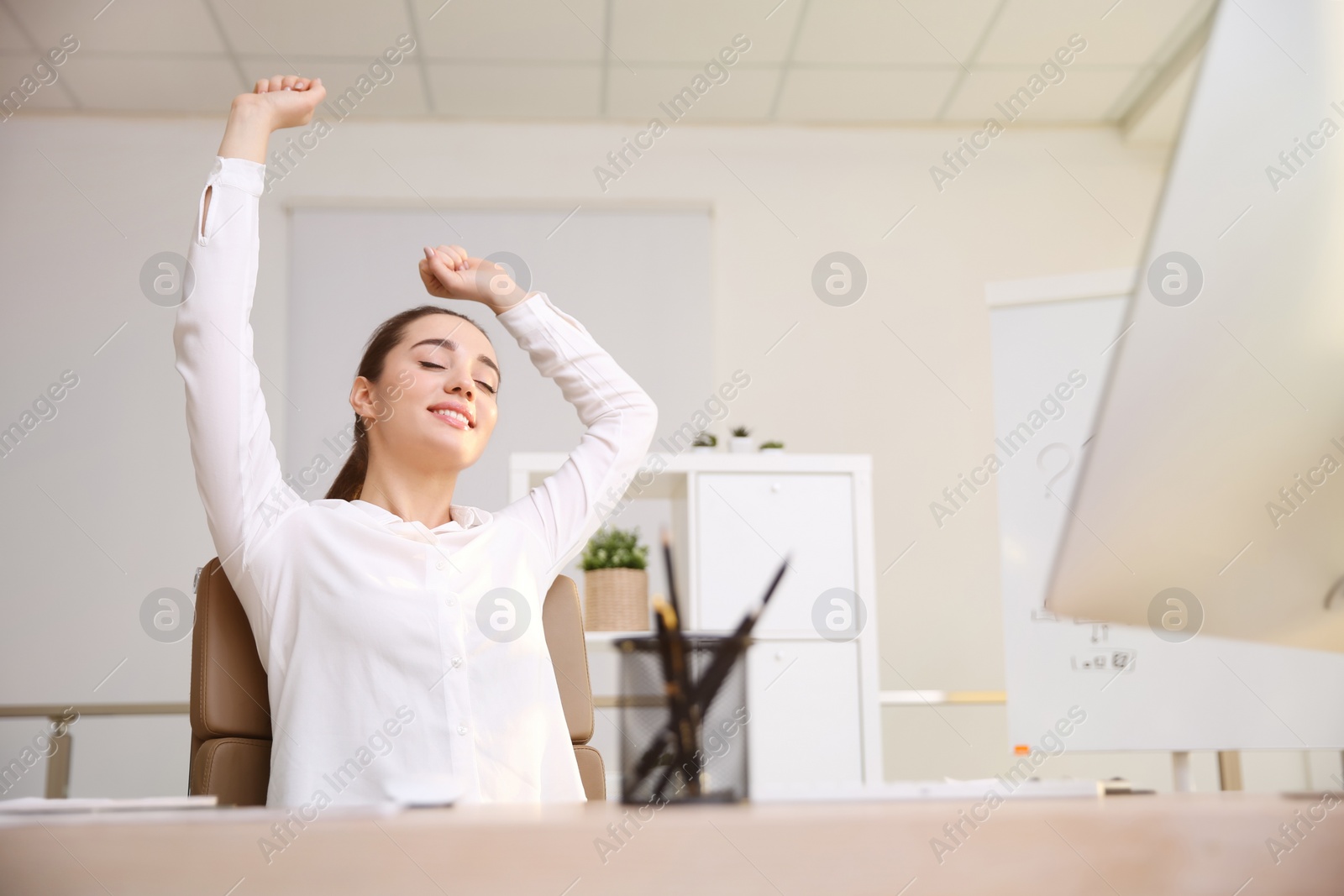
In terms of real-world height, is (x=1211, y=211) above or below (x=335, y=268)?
below

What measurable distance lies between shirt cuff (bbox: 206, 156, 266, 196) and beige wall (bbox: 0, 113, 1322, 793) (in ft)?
8.10

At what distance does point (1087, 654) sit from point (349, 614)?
191 centimetres

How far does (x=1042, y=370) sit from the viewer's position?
2.78m

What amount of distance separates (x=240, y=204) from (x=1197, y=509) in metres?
1.13

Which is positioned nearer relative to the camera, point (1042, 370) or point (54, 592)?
point (1042, 370)

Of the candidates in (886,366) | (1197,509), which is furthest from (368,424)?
(886,366)

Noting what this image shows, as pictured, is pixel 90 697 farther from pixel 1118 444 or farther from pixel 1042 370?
pixel 1118 444

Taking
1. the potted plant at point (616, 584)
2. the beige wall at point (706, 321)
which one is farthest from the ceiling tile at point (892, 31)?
the potted plant at point (616, 584)

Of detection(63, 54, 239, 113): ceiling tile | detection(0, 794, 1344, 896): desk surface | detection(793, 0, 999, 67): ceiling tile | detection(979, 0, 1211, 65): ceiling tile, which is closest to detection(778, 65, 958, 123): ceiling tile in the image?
detection(793, 0, 999, 67): ceiling tile

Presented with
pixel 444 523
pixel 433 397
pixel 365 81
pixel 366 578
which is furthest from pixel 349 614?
pixel 365 81

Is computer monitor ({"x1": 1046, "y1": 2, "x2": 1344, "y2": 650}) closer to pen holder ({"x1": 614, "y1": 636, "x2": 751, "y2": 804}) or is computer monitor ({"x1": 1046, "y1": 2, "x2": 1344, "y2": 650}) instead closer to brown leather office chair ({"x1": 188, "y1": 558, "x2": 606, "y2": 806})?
pen holder ({"x1": 614, "y1": 636, "x2": 751, "y2": 804})

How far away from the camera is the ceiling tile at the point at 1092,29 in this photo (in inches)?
135

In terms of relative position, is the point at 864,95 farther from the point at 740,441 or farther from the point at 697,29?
the point at 740,441

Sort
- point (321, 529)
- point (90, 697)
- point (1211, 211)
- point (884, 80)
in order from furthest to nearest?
point (884, 80), point (90, 697), point (321, 529), point (1211, 211)
